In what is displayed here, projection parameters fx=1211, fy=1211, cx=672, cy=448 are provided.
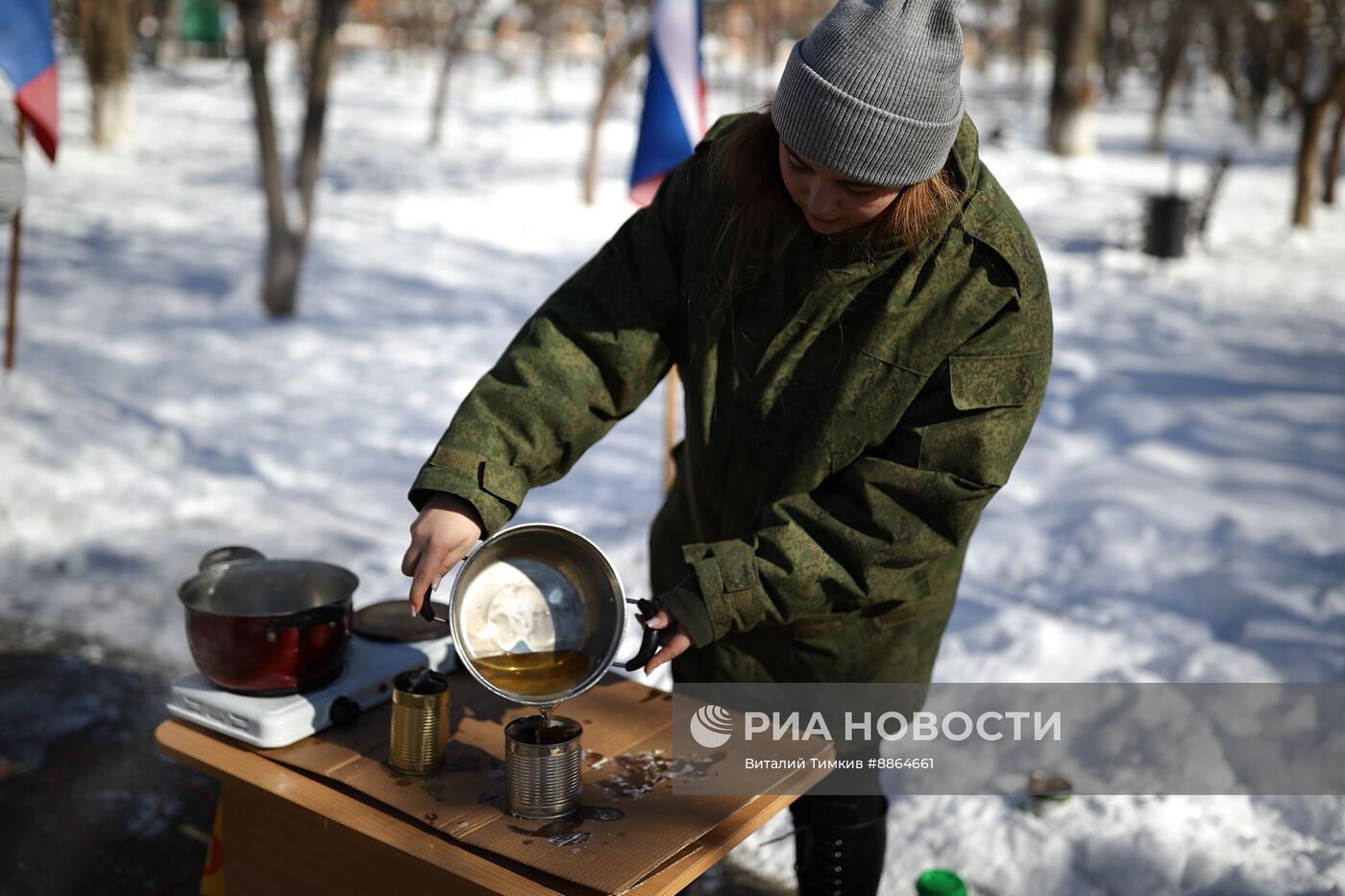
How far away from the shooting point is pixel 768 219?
194cm

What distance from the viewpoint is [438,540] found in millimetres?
1847

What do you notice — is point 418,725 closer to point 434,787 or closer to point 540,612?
point 434,787

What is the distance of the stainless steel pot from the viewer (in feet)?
6.23

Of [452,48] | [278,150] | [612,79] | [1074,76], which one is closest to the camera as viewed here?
[278,150]

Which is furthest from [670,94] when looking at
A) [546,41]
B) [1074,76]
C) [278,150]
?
[546,41]

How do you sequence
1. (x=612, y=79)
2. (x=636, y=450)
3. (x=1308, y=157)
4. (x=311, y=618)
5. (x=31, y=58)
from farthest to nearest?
(x=1308, y=157)
(x=612, y=79)
(x=636, y=450)
(x=31, y=58)
(x=311, y=618)

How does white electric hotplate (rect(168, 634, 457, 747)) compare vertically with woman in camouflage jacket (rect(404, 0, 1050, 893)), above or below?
below

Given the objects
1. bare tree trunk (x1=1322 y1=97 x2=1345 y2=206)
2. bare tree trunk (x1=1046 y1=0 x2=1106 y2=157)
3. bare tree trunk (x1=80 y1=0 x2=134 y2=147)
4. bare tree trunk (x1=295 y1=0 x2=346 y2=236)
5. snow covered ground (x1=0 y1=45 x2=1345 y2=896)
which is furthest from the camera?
bare tree trunk (x1=1046 y1=0 x2=1106 y2=157)

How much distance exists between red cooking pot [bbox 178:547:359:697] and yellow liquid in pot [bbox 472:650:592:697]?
36cm

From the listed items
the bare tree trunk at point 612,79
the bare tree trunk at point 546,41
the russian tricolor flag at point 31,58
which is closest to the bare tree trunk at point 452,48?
the bare tree trunk at point 612,79

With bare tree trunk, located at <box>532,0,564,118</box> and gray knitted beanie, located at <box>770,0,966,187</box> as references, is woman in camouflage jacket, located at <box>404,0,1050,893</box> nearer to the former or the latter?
gray knitted beanie, located at <box>770,0,966,187</box>

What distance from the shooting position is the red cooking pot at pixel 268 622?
6.62 feet

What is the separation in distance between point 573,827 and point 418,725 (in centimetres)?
30

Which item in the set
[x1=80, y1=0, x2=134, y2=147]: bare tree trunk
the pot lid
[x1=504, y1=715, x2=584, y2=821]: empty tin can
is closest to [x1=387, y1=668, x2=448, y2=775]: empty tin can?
[x1=504, y1=715, x2=584, y2=821]: empty tin can
